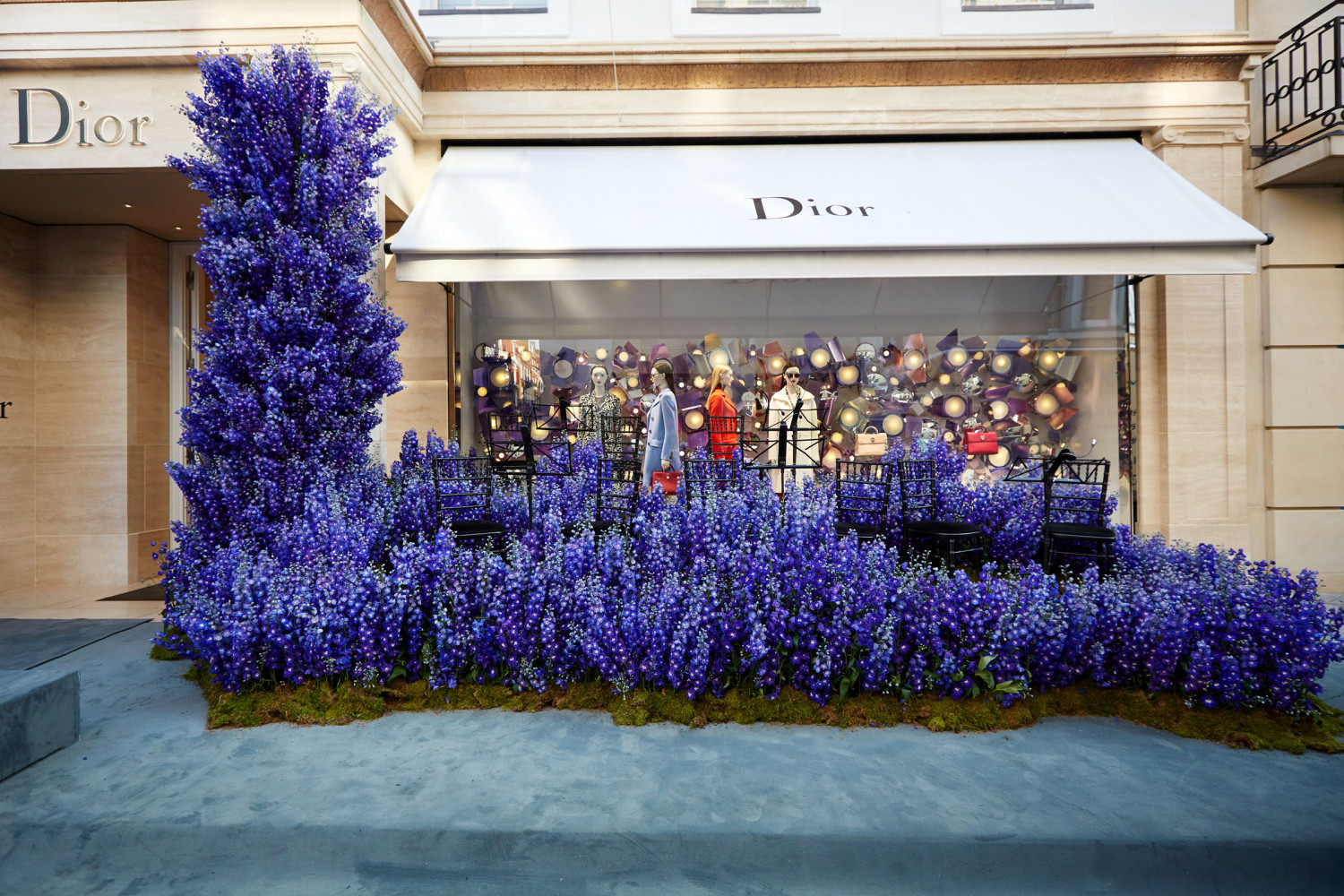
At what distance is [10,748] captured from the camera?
3.05 m

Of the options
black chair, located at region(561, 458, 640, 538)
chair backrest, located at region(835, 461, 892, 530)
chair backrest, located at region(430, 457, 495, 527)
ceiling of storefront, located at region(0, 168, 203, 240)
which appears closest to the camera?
black chair, located at region(561, 458, 640, 538)

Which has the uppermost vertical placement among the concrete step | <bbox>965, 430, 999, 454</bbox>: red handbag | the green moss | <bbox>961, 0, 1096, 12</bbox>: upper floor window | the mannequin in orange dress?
<bbox>961, 0, 1096, 12</bbox>: upper floor window

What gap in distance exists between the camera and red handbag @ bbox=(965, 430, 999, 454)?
25.7 ft

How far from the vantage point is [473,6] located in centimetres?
762

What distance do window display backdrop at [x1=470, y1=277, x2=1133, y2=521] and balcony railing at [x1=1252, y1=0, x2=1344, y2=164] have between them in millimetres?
2526

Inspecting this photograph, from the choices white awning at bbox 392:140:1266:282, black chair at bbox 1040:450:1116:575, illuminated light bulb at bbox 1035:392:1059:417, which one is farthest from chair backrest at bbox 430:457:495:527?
illuminated light bulb at bbox 1035:392:1059:417

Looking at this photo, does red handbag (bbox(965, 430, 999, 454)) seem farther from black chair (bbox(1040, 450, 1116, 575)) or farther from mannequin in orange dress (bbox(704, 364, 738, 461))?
mannequin in orange dress (bbox(704, 364, 738, 461))

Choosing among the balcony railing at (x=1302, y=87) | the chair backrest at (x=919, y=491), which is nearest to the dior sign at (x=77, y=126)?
the chair backrest at (x=919, y=491)

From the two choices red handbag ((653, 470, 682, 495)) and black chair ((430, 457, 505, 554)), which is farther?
red handbag ((653, 470, 682, 495))

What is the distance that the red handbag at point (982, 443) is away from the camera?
7.84 m

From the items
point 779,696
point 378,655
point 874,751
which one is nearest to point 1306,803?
point 874,751

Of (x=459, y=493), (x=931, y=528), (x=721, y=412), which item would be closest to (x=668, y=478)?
(x=721, y=412)

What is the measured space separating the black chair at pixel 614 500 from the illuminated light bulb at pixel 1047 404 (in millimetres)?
4896

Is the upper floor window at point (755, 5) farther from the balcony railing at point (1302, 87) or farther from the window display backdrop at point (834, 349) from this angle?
the balcony railing at point (1302, 87)
